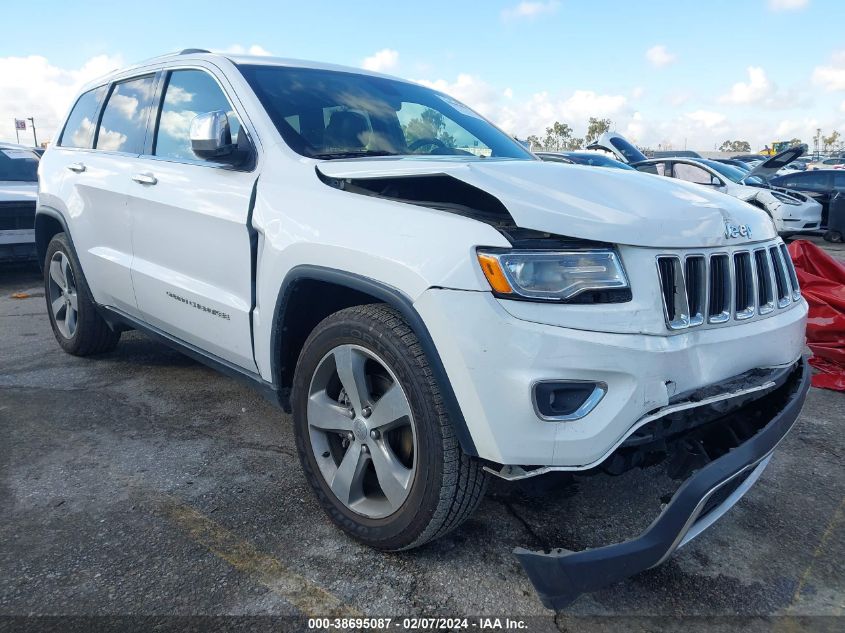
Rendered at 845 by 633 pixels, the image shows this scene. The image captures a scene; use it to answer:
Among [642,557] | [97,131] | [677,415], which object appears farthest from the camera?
[97,131]

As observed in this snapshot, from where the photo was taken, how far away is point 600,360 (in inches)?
74.4

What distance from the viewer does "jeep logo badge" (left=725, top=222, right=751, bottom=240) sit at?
2278mm

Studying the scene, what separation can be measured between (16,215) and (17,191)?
393 millimetres

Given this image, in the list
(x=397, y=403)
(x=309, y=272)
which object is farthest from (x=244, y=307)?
(x=397, y=403)

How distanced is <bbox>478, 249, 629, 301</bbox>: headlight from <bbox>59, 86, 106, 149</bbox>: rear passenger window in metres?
3.50

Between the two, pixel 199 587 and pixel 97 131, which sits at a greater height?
pixel 97 131

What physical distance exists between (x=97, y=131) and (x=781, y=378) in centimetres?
409

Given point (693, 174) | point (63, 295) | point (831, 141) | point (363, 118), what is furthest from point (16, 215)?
point (831, 141)

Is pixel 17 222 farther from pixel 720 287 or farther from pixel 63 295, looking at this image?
pixel 720 287

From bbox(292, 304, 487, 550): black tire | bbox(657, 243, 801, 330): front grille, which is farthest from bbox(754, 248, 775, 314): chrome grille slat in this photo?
bbox(292, 304, 487, 550): black tire

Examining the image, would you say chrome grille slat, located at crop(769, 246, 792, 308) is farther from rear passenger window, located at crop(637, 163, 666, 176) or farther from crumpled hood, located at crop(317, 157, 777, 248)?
rear passenger window, located at crop(637, 163, 666, 176)

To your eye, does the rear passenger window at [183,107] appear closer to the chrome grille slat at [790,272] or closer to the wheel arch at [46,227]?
the wheel arch at [46,227]

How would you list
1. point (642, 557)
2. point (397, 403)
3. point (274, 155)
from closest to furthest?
point (642, 557), point (397, 403), point (274, 155)

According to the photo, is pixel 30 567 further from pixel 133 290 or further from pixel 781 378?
pixel 781 378
